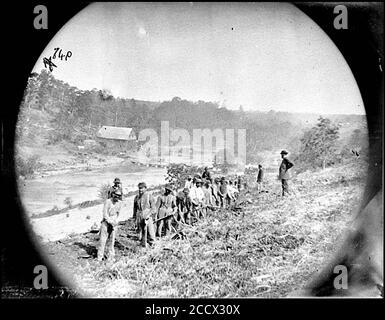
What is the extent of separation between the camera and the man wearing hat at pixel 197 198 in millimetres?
2889

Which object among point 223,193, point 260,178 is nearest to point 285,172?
point 260,178

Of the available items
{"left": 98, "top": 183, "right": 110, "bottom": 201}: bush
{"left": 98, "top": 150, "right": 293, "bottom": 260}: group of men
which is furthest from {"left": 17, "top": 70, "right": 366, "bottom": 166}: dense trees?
{"left": 98, "top": 183, "right": 110, "bottom": 201}: bush

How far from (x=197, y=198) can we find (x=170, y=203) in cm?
18

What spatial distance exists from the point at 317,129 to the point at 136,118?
116cm

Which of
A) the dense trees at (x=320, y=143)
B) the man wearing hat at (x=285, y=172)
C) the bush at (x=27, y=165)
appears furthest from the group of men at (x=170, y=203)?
the bush at (x=27, y=165)

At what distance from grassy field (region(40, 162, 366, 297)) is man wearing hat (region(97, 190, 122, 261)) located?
40 mm

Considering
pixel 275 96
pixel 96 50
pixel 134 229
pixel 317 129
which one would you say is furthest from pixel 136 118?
pixel 317 129

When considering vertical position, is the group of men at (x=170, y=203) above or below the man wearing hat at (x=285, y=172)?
below

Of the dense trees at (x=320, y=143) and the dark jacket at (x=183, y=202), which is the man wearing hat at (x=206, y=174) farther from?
the dense trees at (x=320, y=143)

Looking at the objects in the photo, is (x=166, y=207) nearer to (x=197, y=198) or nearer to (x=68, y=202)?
(x=197, y=198)

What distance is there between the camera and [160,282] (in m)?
2.81

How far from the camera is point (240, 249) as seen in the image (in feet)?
9.34

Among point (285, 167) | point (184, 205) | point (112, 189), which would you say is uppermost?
point (285, 167)
